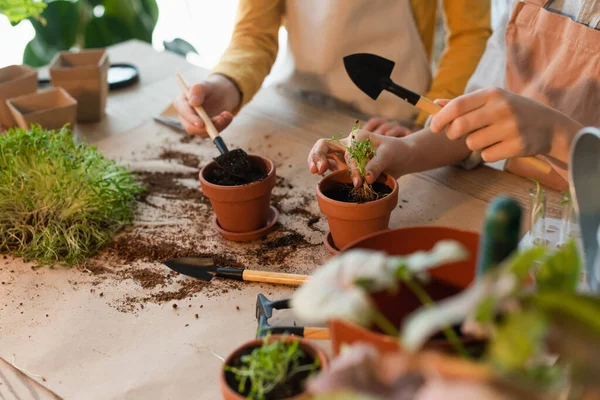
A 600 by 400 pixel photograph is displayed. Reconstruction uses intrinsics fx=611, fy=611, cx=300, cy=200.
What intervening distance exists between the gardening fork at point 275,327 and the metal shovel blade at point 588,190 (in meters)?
0.35

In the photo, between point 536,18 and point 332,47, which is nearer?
A: point 536,18

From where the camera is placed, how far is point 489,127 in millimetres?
1055

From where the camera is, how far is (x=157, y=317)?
3.40 feet

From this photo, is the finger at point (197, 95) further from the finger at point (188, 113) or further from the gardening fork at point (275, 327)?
the gardening fork at point (275, 327)

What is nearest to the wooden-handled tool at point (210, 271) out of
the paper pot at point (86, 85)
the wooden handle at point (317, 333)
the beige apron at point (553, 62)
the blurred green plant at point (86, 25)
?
the wooden handle at point (317, 333)

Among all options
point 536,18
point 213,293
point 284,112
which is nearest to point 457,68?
point 536,18

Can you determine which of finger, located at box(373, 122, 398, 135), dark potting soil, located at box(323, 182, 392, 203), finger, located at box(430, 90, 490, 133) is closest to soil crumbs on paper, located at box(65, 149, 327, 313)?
dark potting soil, located at box(323, 182, 392, 203)

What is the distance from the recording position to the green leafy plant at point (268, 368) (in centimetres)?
67

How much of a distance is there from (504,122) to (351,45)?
30.8 inches

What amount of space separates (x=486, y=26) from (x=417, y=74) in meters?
0.23

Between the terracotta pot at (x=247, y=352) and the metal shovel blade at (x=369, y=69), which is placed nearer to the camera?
the terracotta pot at (x=247, y=352)

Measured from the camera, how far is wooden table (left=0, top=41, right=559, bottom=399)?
92cm

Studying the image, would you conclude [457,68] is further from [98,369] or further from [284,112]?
[98,369]

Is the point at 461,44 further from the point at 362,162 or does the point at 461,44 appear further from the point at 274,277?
the point at 274,277
